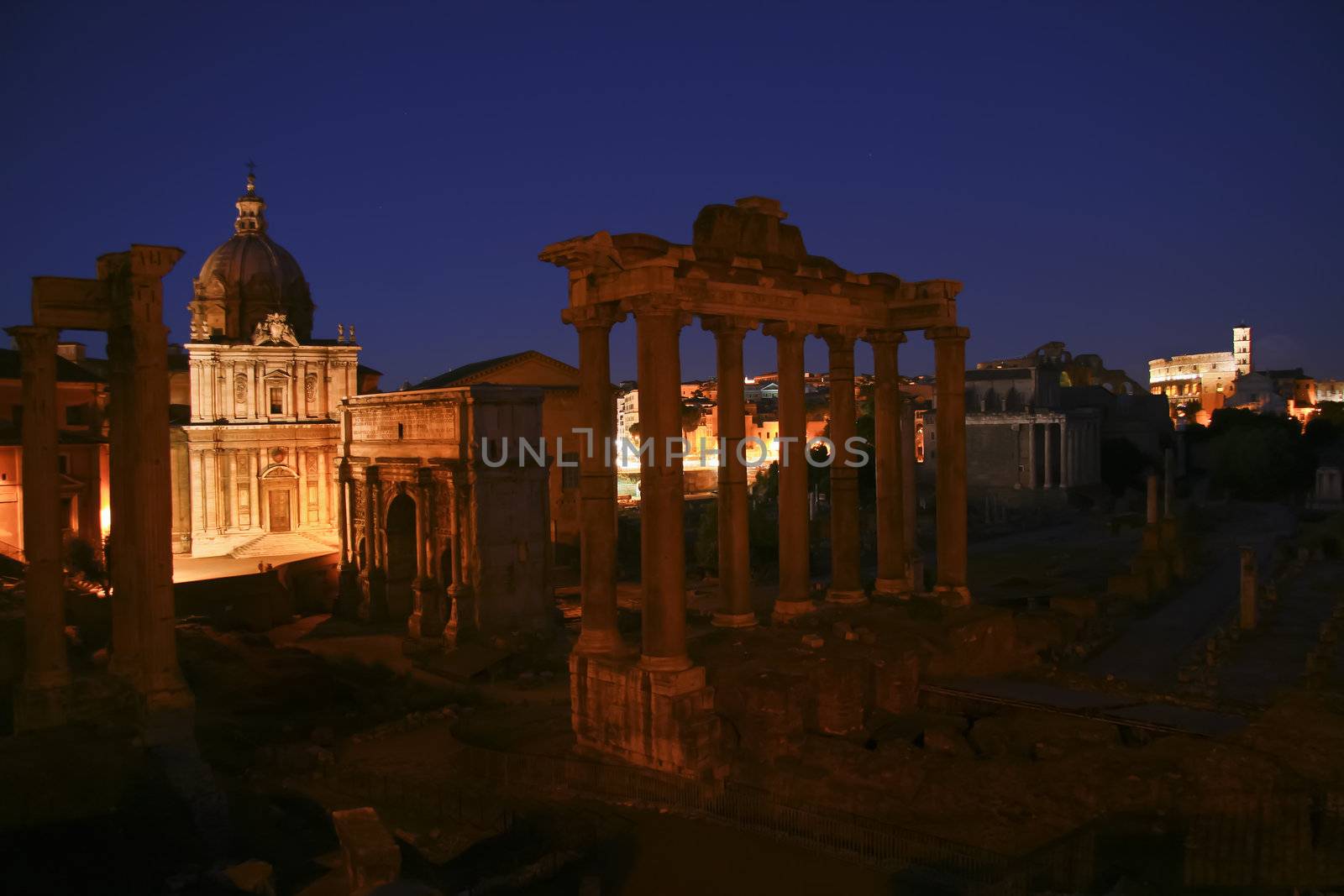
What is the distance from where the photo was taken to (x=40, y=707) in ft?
53.6

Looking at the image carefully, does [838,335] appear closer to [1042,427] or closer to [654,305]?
[654,305]

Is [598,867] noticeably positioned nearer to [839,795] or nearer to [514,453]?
[839,795]

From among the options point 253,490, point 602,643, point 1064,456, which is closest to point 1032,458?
point 1064,456

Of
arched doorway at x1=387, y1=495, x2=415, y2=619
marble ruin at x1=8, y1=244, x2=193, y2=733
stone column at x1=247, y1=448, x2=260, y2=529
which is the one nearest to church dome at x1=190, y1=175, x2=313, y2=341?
stone column at x1=247, y1=448, x2=260, y2=529

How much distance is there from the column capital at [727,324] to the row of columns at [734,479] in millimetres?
19

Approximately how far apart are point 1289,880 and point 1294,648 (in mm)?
15466

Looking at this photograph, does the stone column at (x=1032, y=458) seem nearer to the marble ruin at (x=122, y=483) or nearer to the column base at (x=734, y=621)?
the column base at (x=734, y=621)

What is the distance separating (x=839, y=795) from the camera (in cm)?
1259

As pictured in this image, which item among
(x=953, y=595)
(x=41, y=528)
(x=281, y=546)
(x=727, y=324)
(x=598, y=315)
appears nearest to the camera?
(x=598, y=315)

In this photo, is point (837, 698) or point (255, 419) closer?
point (837, 698)

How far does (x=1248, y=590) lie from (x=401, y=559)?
80.1 ft

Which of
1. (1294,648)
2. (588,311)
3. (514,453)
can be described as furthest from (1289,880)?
(514,453)

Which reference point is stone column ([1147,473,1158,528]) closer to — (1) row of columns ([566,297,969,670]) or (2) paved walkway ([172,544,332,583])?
(1) row of columns ([566,297,969,670])

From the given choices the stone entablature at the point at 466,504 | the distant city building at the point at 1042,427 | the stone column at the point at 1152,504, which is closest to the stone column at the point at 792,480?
the stone entablature at the point at 466,504
